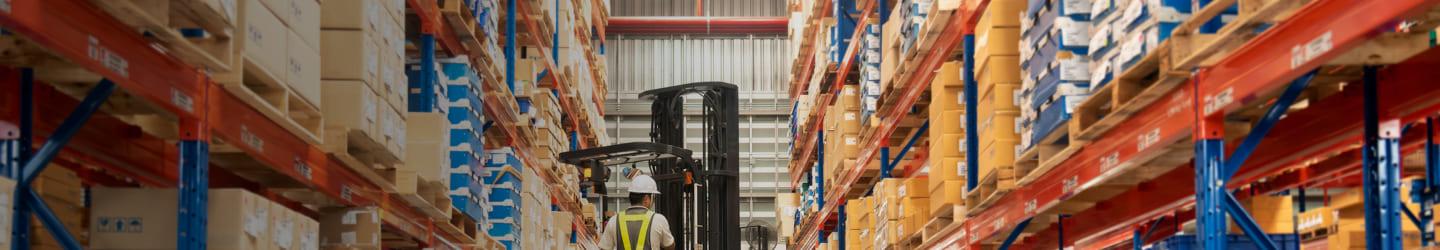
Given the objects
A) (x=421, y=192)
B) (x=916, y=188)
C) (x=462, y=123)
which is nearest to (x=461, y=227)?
(x=462, y=123)

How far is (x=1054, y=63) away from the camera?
5.84 m

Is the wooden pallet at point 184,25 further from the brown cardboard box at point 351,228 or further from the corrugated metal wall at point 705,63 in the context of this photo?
the corrugated metal wall at point 705,63

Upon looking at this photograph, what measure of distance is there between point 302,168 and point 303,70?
15.0 inches

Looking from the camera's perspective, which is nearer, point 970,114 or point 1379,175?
point 1379,175

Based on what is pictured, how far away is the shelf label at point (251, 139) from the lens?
4.73m

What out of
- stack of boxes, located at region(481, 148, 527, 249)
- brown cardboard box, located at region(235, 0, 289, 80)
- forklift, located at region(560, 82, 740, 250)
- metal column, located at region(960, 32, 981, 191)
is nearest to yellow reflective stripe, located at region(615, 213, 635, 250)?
stack of boxes, located at region(481, 148, 527, 249)

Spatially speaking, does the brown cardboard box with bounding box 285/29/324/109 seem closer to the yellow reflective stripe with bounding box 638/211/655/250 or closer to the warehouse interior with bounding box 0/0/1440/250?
the warehouse interior with bounding box 0/0/1440/250

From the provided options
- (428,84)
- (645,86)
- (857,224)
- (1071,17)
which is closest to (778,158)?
(645,86)

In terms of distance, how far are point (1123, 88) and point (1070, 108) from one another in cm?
59

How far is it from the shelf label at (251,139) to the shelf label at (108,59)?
2.78 ft

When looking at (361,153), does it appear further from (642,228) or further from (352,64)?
(642,228)

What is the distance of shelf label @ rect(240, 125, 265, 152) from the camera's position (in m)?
4.73

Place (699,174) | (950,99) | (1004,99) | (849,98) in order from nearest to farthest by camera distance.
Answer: (1004,99) → (950,99) → (699,174) → (849,98)

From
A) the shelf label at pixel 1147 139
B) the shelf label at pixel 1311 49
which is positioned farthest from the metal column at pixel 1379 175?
the shelf label at pixel 1147 139
